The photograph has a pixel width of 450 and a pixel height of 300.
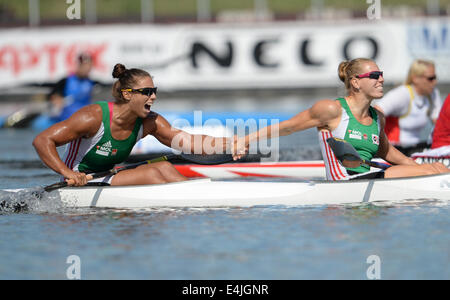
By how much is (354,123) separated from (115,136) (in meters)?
2.26

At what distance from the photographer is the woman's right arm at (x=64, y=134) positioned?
751 centimetres

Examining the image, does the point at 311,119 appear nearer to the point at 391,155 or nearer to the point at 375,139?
the point at 375,139

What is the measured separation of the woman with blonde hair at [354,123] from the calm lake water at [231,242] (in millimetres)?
522

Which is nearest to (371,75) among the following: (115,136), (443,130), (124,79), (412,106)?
(443,130)

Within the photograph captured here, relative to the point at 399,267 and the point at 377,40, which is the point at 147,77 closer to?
the point at 399,267

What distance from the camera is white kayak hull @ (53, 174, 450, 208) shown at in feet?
25.7

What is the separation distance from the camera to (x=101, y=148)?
7.93 m

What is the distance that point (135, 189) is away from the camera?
792 centimetres

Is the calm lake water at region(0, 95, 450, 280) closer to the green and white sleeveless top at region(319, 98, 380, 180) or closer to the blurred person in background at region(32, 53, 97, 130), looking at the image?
the green and white sleeveless top at region(319, 98, 380, 180)

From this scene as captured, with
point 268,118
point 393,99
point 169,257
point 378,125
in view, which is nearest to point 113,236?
point 169,257

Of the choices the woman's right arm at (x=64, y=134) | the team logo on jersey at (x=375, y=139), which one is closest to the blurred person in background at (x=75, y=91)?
the woman's right arm at (x=64, y=134)

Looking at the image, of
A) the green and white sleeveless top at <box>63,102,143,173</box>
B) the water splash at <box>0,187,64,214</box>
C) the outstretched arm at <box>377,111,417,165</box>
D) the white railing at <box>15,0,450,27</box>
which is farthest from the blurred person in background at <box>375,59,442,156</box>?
the white railing at <box>15,0,450,27</box>

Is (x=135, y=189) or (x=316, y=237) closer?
(x=316, y=237)

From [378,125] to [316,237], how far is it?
202cm
